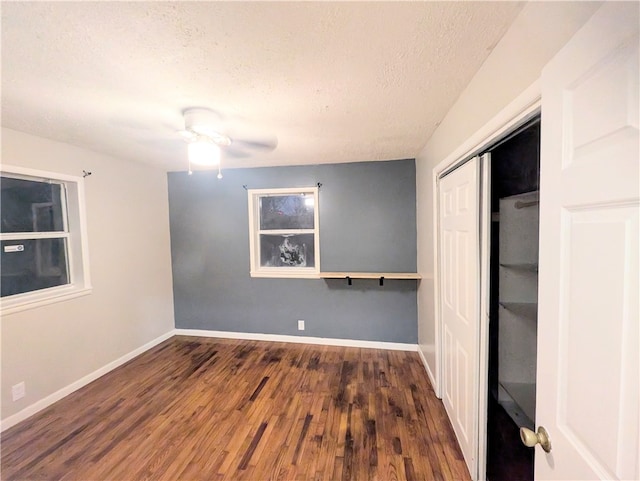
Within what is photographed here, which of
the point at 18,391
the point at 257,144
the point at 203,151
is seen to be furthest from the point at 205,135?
the point at 18,391

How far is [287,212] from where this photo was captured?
3.63 m

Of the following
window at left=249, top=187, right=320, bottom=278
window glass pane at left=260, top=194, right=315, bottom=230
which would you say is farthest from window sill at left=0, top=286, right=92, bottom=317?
window glass pane at left=260, top=194, right=315, bottom=230

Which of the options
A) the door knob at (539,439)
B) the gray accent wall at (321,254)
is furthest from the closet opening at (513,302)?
the gray accent wall at (321,254)

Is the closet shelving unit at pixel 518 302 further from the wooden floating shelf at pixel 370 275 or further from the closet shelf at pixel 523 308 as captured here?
the wooden floating shelf at pixel 370 275

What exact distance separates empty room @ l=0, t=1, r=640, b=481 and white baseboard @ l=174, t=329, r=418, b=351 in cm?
3

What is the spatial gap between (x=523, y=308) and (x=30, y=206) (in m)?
3.97

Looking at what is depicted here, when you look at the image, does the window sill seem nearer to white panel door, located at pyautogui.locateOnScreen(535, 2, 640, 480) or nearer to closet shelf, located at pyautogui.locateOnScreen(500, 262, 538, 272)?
white panel door, located at pyautogui.locateOnScreen(535, 2, 640, 480)

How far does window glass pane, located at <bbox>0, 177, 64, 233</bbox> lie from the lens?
86.0 inches

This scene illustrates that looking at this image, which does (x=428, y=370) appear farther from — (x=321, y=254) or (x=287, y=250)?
(x=287, y=250)

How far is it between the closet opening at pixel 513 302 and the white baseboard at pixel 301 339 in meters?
1.46

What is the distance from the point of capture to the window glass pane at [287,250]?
362 centimetres

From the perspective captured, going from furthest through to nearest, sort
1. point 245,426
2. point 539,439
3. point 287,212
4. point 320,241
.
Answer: point 287,212, point 320,241, point 245,426, point 539,439

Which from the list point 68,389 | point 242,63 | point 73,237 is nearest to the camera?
point 242,63

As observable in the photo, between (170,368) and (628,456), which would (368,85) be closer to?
(628,456)
